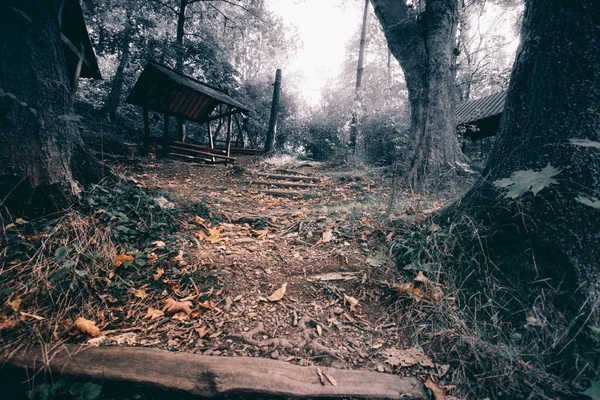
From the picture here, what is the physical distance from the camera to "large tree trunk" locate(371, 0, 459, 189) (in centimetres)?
505

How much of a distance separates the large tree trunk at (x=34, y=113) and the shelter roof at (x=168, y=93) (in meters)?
5.18

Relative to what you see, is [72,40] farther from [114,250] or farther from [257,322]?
[257,322]

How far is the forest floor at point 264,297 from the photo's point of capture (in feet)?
4.75

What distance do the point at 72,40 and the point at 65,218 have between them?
539cm

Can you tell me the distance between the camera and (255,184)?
20.2 ft

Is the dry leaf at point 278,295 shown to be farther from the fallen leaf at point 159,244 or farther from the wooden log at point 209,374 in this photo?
the fallen leaf at point 159,244

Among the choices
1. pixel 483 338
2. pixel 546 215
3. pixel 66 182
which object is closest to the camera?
pixel 483 338

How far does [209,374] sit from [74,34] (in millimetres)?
6889

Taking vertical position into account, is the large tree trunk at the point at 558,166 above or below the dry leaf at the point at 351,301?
above

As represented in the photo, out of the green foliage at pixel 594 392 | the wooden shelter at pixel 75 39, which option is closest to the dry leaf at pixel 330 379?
the green foliage at pixel 594 392

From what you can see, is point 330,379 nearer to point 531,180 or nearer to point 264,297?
point 264,297

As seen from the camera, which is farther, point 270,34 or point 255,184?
point 270,34

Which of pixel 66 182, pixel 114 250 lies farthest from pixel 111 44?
pixel 114 250

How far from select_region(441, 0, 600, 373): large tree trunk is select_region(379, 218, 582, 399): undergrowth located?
7cm
